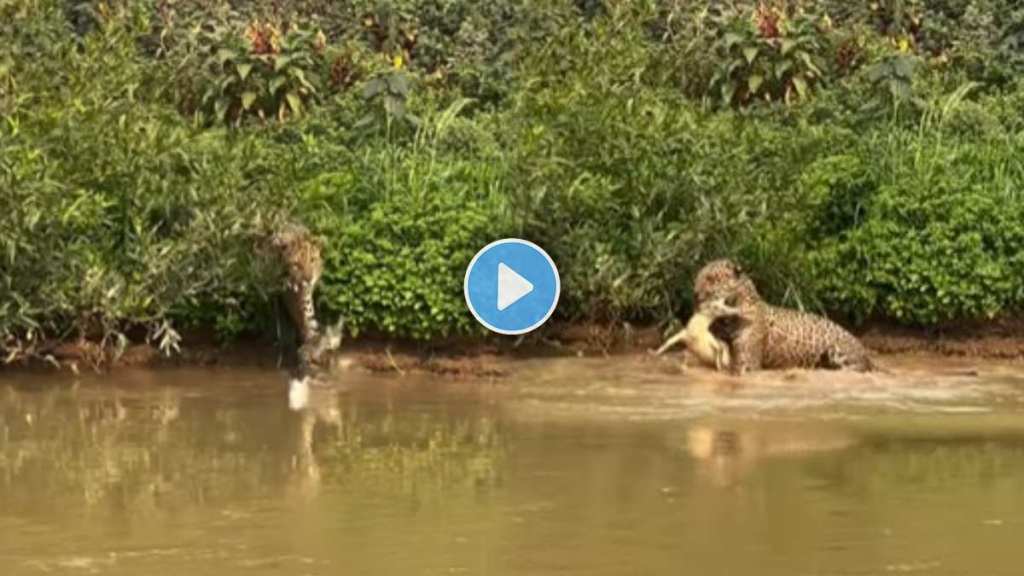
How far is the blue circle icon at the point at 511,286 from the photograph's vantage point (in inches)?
388

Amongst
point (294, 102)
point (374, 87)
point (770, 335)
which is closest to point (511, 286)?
point (770, 335)

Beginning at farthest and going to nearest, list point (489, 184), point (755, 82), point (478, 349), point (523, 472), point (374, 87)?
point (755, 82)
point (374, 87)
point (489, 184)
point (478, 349)
point (523, 472)

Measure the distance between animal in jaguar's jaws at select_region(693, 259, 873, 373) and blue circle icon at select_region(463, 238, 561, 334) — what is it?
0.80 m

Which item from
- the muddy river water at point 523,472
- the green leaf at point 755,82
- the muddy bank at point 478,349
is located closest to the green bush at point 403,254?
the muddy bank at point 478,349

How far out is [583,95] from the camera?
1047cm

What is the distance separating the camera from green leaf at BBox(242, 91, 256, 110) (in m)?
11.6

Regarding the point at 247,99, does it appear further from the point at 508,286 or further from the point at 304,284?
the point at 508,286

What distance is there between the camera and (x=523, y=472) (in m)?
7.77

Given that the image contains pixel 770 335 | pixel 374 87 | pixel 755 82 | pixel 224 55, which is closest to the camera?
pixel 770 335

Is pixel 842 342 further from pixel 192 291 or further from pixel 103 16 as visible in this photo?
pixel 103 16

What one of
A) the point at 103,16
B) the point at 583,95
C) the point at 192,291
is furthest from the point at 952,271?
the point at 103,16

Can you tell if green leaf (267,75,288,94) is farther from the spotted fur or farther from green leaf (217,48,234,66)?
the spotted fur

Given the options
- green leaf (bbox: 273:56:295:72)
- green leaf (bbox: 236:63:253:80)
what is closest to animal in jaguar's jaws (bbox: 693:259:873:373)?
green leaf (bbox: 273:56:295:72)

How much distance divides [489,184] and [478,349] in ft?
3.17
